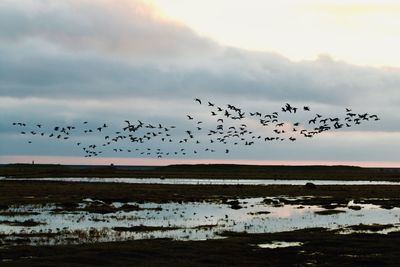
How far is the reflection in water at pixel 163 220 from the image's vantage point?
3628 centimetres

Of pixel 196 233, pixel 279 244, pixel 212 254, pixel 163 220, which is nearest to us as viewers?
pixel 212 254

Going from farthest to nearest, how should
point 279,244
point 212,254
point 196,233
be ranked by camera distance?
point 196,233 → point 279,244 → point 212,254

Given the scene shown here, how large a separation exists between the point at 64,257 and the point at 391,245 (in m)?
17.2

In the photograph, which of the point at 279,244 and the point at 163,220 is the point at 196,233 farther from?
the point at 163,220

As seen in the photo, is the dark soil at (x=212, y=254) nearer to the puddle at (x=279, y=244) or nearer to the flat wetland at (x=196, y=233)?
the flat wetland at (x=196, y=233)

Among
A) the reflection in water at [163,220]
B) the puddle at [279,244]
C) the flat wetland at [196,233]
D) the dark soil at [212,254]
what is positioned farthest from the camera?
the reflection in water at [163,220]

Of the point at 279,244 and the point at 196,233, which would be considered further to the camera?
the point at 196,233

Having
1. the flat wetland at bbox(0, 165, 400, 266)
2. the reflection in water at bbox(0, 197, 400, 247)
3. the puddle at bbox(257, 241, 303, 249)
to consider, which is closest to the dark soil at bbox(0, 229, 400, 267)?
the flat wetland at bbox(0, 165, 400, 266)

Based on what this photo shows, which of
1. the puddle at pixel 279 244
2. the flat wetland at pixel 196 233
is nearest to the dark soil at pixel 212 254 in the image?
the flat wetland at pixel 196 233

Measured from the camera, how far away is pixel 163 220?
46062 millimetres

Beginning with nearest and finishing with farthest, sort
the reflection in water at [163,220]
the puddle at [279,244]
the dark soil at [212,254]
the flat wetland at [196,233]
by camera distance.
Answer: the dark soil at [212,254] → the flat wetland at [196,233] → the puddle at [279,244] → the reflection in water at [163,220]

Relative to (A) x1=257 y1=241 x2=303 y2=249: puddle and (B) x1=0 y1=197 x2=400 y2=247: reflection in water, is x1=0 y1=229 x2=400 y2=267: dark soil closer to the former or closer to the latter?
(A) x1=257 y1=241 x2=303 y2=249: puddle

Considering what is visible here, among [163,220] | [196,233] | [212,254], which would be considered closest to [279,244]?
[212,254]

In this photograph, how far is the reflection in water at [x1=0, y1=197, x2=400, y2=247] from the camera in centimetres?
3628
